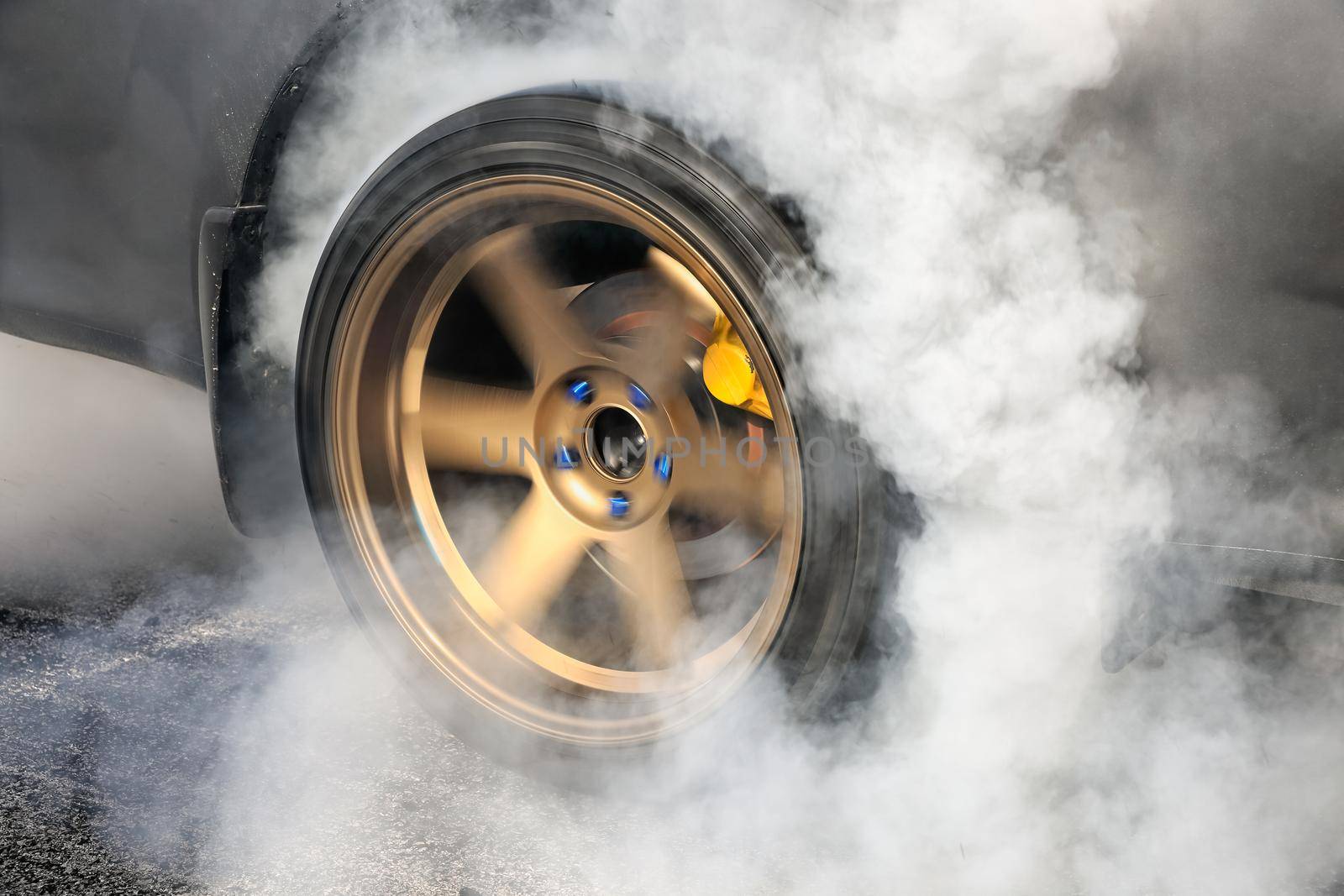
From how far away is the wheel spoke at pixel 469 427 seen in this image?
1.79 metres

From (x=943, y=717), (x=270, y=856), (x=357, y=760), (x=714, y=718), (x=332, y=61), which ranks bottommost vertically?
(x=270, y=856)

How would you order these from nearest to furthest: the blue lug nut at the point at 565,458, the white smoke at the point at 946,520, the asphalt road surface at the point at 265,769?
1. the white smoke at the point at 946,520
2. the asphalt road surface at the point at 265,769
3. the blue lug nut at the point at 565,458

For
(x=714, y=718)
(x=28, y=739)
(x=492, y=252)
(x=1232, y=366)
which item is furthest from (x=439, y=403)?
(x=1232, y=366)

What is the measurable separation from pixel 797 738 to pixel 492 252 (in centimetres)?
89

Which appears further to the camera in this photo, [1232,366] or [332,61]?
[332,61]

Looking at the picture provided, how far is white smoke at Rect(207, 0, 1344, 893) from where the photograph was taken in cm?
129

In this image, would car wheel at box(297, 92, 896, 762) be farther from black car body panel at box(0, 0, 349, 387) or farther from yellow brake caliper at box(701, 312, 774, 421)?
black car body panel at box(0, 0, 349, 387)

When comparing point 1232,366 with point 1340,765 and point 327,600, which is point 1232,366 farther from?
point 327,600

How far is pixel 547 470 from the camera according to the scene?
176 cm

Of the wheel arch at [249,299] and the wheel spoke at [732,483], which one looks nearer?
the wheel spoke at [732,483]

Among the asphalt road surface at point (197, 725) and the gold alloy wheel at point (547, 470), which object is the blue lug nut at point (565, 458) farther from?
the asphalt road surface at point (197, 725)

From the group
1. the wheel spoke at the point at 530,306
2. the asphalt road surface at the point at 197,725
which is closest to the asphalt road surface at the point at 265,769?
the asphalt road surface at the point at 197,725

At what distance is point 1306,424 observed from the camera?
4.04 ft

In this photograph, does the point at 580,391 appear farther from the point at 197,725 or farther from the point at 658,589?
the point at 197,725
